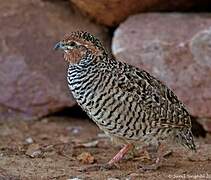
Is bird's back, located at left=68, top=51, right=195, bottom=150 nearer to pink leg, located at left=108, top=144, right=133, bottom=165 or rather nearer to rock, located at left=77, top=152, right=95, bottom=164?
pink leg, located at left=108, top=144, right=133, bottom=165

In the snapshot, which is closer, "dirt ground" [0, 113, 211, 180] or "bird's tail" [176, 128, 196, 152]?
"dirt ground" [0, 113, 211, 180]

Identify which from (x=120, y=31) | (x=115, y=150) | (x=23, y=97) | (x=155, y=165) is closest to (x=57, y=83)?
(x=23, y=97)

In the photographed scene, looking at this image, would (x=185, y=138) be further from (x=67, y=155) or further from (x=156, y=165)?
(x=67, y=155)

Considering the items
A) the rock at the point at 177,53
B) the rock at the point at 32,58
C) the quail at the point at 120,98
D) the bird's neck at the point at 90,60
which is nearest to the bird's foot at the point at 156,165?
the quail at the point at 120,98

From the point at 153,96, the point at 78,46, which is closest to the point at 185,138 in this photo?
the point at 153,96

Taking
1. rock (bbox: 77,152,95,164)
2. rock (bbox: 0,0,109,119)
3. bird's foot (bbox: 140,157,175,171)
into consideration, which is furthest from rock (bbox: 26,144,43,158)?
rock (bbox: 0,0,109,119)

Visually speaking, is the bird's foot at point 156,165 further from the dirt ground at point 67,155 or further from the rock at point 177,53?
the rock at point 177,53

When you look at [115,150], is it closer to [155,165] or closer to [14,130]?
[155,165]
